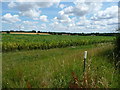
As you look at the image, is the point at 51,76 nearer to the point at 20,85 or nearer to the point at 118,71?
the point at 20,85

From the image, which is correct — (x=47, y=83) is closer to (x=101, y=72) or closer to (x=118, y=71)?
(x=101, y=72)

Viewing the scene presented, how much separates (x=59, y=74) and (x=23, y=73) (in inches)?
40.5

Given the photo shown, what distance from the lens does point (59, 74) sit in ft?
14.4

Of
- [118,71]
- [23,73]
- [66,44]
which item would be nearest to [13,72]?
[23,73]

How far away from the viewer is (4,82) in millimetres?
4172

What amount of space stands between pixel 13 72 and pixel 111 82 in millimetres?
2871

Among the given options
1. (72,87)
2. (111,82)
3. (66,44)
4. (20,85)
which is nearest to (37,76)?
(20,85)

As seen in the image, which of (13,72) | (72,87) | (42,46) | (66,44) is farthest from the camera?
(66,44)

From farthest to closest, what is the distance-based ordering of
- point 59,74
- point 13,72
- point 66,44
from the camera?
point 66,44
point 13,72
point 59,74

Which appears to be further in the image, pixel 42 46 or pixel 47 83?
pixel 42 46

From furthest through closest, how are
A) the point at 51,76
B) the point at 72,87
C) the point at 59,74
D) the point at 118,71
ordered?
the point at 118,71
the point at 59,74
the point at 51,76
the point at 72,87

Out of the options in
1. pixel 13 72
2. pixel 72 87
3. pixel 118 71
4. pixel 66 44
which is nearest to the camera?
pixel 72 87

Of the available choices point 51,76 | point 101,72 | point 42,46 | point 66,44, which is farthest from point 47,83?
point 66,44

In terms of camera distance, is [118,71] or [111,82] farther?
[118,71]
